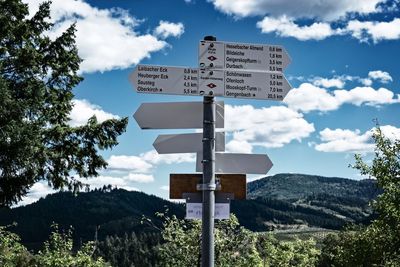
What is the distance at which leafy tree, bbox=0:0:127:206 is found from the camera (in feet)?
61.5

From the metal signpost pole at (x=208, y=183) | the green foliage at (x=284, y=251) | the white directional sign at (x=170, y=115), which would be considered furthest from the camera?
the green foliage at (x=284, y=251)

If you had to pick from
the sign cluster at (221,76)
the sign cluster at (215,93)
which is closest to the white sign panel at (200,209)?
the sign cluster at (215,93)

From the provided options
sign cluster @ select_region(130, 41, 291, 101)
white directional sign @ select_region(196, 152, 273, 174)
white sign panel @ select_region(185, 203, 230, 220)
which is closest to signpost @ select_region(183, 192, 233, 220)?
white sign panel @ select_region(185, 203, 230, 220)

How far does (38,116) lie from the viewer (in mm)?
20469

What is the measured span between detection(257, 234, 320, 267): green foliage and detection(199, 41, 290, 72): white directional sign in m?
33.9

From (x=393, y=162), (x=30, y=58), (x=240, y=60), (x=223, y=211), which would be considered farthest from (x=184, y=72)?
(x=393, y=162)

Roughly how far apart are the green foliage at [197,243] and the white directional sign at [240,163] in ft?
77.2

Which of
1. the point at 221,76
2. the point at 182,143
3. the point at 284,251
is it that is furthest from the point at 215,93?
the point at 284,251

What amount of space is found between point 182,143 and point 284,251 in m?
43.2

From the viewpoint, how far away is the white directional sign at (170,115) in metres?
5.29

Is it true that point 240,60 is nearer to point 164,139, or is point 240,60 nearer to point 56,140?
point 164,139

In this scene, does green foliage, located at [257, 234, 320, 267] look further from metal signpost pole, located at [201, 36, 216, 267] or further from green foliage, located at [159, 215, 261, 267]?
metal signpost pole, located at [201, 36, 216, 267]

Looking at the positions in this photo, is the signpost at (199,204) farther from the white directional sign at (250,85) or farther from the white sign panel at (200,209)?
the white directional sign at (250,85)

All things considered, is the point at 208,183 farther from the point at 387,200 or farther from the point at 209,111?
the point at 387,200
